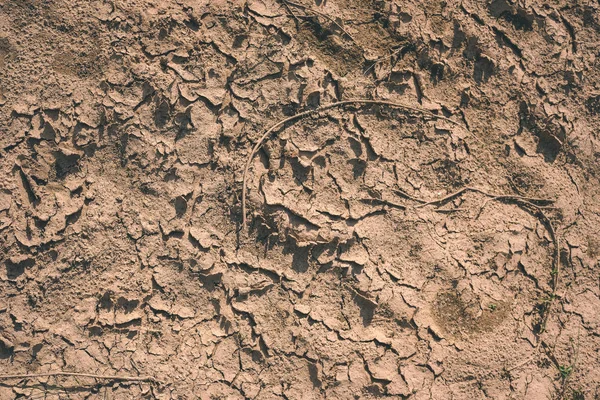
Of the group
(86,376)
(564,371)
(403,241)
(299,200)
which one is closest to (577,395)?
(564,371)

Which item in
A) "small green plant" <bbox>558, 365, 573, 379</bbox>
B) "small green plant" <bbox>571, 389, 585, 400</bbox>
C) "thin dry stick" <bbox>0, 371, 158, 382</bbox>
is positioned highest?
"small green plant" <bbox>558, 365, 573, 379</bbox>

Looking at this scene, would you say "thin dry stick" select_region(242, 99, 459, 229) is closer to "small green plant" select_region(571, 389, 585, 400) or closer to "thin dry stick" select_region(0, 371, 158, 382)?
"thin dry stick" select_region(0, 371, 158, 382)

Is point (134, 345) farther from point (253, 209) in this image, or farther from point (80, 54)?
point (80, 54)

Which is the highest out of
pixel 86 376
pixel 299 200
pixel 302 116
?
pixel 302 116

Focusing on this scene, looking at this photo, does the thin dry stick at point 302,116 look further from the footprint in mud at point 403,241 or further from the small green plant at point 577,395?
the small green plant at point 577,395

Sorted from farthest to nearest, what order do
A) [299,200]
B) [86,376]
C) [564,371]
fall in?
[564,371] → [299,200] → [86,376]

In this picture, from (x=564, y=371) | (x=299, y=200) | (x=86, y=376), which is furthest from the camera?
(x=564, y=371)

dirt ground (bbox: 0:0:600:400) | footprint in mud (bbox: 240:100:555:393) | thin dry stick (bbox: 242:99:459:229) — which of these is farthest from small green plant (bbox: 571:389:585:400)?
thin dry stick (bbox: 242:99:459:229)

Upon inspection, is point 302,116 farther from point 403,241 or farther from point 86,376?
point 86,376
